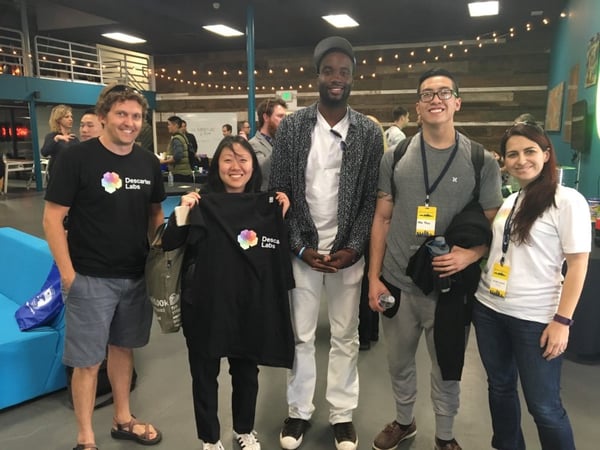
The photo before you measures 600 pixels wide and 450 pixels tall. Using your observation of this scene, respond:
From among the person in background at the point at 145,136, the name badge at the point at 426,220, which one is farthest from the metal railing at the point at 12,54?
the name badge at the point at 426,220

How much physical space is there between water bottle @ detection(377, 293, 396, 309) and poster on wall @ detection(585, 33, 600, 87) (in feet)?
13.3

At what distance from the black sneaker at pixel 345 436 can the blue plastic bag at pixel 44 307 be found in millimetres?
1703

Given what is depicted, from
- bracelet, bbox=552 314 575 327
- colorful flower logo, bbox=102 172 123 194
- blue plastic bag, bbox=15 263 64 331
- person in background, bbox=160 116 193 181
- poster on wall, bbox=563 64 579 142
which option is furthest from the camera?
person in background, bbox=160 116 193 181

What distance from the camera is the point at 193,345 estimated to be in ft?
6.65

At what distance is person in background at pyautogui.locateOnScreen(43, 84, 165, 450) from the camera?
1932 mm

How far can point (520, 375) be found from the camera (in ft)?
5.75

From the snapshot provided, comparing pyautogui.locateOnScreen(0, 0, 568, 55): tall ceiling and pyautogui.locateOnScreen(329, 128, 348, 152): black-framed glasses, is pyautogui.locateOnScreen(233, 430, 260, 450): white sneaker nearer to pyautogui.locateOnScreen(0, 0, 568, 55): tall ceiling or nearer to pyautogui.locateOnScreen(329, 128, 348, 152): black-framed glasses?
pyautogui.locateOnScreen(329, 128, 348, 152): black-framed glasses

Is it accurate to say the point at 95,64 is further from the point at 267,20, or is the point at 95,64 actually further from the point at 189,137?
the point at 267,20

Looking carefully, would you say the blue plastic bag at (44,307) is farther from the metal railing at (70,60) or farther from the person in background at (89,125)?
the metal railing at (70,60)

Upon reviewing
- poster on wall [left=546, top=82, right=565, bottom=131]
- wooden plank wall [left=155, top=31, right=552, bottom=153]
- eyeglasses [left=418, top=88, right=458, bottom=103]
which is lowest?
eyeglasses [left=418, top=88, right=458, bottom=103]

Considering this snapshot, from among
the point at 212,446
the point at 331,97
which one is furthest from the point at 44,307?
the point at 331,97

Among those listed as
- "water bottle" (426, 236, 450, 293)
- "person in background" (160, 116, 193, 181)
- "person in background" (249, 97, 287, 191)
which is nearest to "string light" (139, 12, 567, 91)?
"person in background" (160, 116, 193, 181)

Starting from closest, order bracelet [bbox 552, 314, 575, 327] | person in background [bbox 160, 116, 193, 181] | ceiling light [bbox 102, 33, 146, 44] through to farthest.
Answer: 1. bracelet [bbox 552, 314, 575, 327]
2. person in background [bbox 160, 116, 193, 181]
3. ceiling light [bbox 102, 33, 146, 44]

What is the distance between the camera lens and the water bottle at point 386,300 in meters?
2.04
